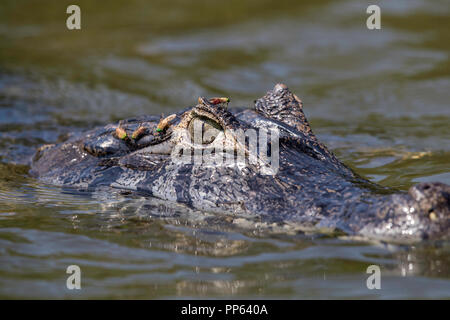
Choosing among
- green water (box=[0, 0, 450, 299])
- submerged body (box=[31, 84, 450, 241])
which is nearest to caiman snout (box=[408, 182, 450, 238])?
submerged body (box=[31, 84, 450, 241])

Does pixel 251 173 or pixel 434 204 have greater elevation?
pixel 251 173

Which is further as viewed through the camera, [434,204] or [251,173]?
[251,173]

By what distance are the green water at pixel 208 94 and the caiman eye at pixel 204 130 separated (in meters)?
0.57

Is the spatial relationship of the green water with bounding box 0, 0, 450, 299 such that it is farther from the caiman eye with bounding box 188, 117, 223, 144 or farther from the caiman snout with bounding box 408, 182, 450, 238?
the caiman eye with bounding box 188, 117, 223, 144

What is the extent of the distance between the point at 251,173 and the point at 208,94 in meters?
5.86

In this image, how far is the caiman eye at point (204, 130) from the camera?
465 cm

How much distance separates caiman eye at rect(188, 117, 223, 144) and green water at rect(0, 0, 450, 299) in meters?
0.57

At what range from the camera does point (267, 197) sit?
4.22 m

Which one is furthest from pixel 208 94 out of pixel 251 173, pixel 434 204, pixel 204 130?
pixel 434 204

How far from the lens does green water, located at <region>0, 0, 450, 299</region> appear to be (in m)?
3.47

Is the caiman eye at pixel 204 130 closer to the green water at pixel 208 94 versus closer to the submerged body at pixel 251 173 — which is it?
the submerged body at pixel 251 173

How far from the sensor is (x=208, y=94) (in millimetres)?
10117

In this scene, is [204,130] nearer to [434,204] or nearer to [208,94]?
[434,204]

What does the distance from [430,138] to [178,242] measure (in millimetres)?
4551
